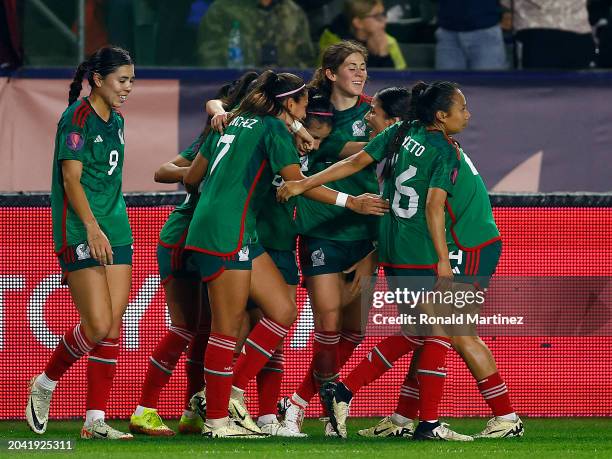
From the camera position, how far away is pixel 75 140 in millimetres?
7168

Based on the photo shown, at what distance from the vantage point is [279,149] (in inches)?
279

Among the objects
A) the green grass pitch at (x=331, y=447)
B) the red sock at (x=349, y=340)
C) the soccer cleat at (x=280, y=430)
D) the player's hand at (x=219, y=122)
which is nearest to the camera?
the green grass pitch at (x=331, y=447)

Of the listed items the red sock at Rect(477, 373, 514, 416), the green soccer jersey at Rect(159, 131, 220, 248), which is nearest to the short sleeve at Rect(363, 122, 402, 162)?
the green soccer jersey at Rect(159, 131, 220, 248)

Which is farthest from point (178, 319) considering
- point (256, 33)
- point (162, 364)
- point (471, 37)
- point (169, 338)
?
point (471, 37)

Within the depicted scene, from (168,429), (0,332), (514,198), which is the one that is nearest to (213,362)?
(168,429)

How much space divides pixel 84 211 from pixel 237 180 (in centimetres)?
78

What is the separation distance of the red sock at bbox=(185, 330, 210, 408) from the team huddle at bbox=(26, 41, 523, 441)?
0.04ft

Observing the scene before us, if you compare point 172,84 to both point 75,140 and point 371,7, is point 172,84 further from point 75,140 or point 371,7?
point 75,140

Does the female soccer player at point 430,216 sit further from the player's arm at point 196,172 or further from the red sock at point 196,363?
the red sock at point 196,363

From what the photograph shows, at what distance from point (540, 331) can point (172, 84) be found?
373 cm

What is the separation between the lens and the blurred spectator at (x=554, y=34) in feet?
35.8

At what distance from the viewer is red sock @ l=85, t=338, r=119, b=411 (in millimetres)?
7328

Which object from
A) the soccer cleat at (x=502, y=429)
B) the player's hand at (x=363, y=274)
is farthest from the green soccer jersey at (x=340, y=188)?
the soccer cleat at (x=502, y=429)

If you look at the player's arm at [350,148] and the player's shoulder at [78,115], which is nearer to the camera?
the player's shoulder at [78,115]
